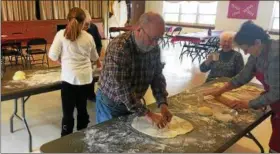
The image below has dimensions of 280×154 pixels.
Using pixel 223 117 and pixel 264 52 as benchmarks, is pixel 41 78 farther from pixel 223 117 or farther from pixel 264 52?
pixel 264 52

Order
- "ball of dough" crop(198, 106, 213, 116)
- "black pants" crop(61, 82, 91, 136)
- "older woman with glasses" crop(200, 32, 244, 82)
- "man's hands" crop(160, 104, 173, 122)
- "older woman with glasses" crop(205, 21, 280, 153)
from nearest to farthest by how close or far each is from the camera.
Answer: "older woman with glasses" crop(205, 21, 280, 153) → "man's hands" crop(160, 104, 173, 122) → "ball of dough" crop(198, 106, 213, 116) → "black pants" crop(61, 82, 91, 136) → "older woman with glasses" crop(200, 32, 244, 82)

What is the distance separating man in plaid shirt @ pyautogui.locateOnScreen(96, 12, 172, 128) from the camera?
3.61ft

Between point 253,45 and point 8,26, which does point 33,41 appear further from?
point 253,45

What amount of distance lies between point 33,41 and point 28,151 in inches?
115

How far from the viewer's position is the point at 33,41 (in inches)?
176

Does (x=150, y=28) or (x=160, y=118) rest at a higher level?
(x=150, y=28)

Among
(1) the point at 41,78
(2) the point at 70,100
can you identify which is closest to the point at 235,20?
(2) the point at 70,100

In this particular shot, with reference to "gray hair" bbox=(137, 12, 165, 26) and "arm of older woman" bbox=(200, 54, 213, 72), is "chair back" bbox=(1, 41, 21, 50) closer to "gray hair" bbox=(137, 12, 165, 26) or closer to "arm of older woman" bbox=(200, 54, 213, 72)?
"arm of older woman" bbox=(200, 54, 213, 72)

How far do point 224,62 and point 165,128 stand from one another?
1255 millimetres

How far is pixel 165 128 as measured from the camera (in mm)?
1173

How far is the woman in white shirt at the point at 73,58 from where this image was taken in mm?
1742

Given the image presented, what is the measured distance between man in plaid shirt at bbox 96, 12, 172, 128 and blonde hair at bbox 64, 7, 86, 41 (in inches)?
21.3

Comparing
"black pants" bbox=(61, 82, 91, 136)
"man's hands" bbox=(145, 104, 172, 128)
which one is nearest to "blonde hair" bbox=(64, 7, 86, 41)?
"black pants" bbox=(61, 82, 91, 136)

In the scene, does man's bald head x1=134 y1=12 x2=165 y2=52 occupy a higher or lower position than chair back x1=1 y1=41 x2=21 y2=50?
higher
